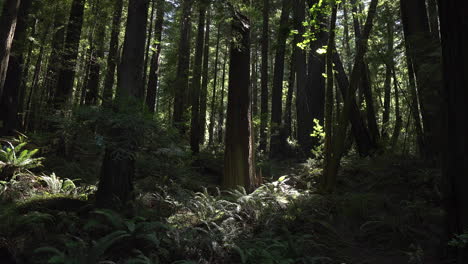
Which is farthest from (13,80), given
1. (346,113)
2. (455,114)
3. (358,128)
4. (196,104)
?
(455,114)

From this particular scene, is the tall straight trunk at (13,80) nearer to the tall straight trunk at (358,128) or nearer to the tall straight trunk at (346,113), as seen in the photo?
the tall straight trunk at (346,113)

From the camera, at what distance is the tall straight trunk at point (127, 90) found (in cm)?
572

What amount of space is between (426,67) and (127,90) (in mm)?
5948

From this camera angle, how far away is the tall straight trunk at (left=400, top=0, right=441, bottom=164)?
6.55 meters

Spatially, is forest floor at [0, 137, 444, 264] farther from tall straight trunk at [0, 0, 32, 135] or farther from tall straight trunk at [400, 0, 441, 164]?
tall straight trunk at [0, 0, 32, 135]

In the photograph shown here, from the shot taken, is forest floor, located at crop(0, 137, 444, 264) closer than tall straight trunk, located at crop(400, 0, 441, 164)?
Yes

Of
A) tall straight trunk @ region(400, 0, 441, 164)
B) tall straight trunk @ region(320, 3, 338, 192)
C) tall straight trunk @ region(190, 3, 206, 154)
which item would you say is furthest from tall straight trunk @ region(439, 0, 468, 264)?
tall straight trunk @ region(190, 3, 206, 154)

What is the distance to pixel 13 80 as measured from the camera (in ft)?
36.2

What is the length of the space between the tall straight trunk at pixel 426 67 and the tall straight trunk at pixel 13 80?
39.1 ft

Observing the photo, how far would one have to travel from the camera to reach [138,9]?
6.06 meters

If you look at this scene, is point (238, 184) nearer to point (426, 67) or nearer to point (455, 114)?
point (426, 67)

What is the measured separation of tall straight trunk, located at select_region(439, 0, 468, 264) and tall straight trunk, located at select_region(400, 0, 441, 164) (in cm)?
228

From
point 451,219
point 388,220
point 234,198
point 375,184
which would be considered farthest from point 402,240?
point 234,198

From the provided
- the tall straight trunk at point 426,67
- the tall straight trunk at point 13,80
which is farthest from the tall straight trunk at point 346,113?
the tall straight trunk at point 13,80
